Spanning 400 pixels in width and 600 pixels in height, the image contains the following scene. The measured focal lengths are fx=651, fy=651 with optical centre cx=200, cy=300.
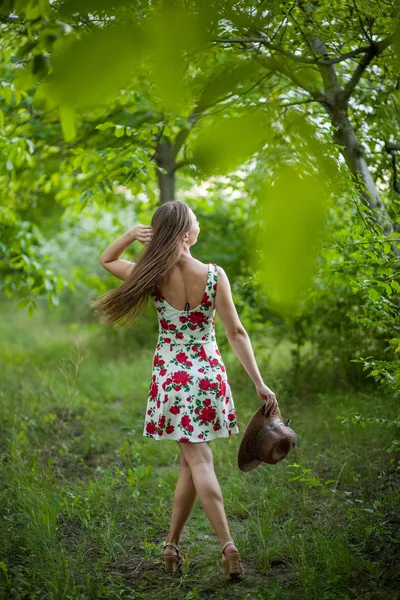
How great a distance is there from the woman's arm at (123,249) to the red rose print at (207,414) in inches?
32.7

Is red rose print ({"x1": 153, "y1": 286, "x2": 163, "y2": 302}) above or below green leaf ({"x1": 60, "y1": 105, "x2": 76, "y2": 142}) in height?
below

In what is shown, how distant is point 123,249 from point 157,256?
0.35 meters

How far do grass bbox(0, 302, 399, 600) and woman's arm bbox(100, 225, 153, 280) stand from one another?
1.39 m

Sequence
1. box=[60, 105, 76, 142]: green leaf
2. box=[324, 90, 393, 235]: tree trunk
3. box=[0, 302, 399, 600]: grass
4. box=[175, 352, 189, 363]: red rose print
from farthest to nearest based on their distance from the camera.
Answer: box=[324, 90, 393, 235]: tree trunk
box=[175, 352, 189, 363]: red rose print
box=[0, 302, 399, 600]: grass
box=[60, 105, 76, 142]: green leaf

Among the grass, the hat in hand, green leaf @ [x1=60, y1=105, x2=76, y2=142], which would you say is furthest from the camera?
the hat in hand

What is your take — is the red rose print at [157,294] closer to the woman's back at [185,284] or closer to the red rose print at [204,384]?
the woman's back at [185,284]

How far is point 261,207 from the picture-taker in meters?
1.07

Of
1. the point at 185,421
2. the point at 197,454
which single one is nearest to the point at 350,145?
the point at 185,421

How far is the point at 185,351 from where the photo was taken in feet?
11.0

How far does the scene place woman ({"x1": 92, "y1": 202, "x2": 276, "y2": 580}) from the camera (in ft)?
10.7

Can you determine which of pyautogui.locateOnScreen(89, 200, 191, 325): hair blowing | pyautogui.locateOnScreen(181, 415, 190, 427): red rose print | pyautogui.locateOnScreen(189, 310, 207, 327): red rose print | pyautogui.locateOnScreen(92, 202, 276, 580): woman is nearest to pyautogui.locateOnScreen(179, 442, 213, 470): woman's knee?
pyautogui.locateOnScreen(92, 202, 276, 580): woman

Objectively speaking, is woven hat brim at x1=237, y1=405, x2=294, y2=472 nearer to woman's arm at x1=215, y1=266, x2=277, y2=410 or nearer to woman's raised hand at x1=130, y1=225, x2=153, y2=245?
woman's arm at x1=215, y1=266, x2=277, y2=410

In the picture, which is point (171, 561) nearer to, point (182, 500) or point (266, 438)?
point (182, 500)

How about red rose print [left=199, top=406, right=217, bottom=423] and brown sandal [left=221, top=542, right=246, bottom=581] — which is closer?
brown sandal [left=221, top=542, right=246, bottom=581]
